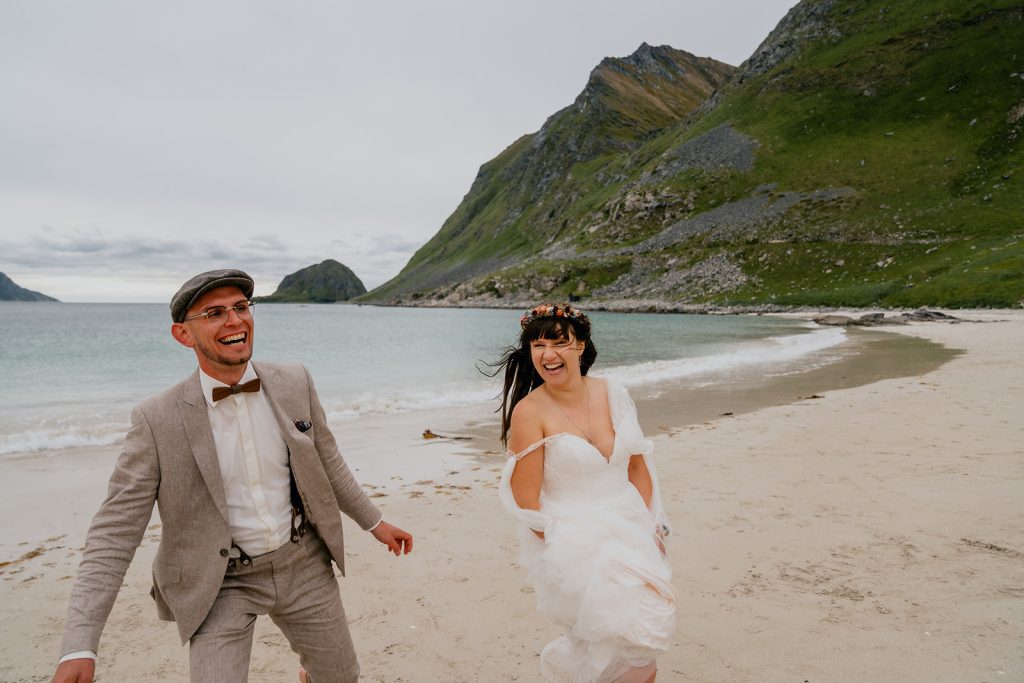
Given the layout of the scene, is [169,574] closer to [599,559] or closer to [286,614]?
[286,614]

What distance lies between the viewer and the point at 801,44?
124 metres

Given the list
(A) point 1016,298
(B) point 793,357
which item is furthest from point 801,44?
(B) point 793,357

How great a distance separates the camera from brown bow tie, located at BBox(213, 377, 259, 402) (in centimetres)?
275

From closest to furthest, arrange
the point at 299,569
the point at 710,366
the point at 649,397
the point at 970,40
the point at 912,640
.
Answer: the point at 299,569 < the point at 912,640 < the point at 649,397 < the point at 710,366 < the point at 970,40

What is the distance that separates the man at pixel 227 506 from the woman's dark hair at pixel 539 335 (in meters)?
1.20

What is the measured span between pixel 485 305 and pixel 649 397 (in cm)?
10833

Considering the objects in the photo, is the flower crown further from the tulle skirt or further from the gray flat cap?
the gray flat cap

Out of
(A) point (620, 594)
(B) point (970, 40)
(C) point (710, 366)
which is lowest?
(C) point (710, 366)

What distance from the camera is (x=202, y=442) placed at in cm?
269

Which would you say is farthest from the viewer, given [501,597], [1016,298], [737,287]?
[737,287]

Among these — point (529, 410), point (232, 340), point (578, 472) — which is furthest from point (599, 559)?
point (232, 340)

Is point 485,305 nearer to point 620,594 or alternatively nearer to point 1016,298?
point 1016,298

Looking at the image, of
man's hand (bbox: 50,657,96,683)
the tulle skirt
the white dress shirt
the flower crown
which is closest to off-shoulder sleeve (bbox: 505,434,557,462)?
the tulle skirt

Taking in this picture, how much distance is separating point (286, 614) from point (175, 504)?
0.79 m
